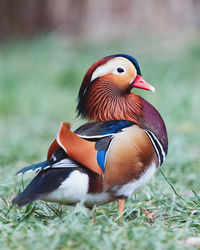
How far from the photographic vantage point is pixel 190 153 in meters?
3.63

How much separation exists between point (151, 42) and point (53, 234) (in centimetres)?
827

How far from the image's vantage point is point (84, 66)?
738cm

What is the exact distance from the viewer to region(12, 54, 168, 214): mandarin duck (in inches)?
73.3

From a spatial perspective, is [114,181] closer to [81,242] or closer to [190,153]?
[81,242]

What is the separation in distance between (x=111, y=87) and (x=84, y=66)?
208 inches

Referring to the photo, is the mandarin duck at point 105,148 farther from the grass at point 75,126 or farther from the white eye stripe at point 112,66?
the grass at point 75,126

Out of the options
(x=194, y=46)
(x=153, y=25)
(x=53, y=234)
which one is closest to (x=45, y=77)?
(x=194, y=46)

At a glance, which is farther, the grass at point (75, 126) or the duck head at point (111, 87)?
the duck head at point (111, 87)

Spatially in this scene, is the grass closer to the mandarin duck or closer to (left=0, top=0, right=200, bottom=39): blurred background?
the mandarin duck

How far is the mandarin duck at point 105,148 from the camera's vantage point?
186 centimetres

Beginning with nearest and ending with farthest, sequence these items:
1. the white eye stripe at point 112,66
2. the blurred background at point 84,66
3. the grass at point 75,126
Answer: the grass at point 75,126 < the white eye stripe at point 112,66 < the blurred background at point 84,66

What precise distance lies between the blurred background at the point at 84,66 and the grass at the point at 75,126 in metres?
0.01

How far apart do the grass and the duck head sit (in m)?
0.44

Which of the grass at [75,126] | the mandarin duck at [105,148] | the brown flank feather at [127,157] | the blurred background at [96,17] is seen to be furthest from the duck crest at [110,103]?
the blurred background at [96,17]
